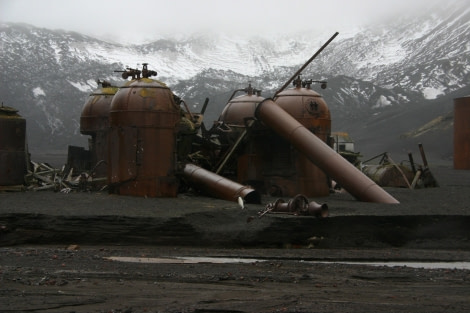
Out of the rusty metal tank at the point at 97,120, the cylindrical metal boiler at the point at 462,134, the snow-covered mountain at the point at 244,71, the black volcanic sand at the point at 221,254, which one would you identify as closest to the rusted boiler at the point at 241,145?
the black volcanic sand at the point at 221,254

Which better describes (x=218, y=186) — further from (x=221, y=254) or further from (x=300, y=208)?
(x=221, y=254)

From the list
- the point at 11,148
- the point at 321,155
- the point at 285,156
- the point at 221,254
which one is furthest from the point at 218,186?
the point at 221,254

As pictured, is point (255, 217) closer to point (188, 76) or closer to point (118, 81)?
point (118, 81)

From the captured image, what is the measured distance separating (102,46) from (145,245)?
279ft

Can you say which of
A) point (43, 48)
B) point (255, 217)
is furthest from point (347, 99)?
point (255, 217)

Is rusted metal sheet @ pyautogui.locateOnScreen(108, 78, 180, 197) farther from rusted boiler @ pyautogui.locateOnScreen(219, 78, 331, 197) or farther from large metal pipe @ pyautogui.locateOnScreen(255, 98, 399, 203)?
rusted boiler @ pyautogui.locateOnScreen(219, 78, 331, 197)

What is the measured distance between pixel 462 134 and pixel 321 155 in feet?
61.4

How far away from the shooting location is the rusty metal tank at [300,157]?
62.2 ft

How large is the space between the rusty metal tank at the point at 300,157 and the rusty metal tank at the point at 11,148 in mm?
6309

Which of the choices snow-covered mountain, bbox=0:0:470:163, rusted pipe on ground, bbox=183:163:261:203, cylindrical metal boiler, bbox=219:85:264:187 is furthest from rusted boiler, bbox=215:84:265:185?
snow-covered mountain, bbox=0:0:470:163

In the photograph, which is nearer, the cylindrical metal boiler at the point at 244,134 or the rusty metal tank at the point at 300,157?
the rusty metal tank at the point at 300,157

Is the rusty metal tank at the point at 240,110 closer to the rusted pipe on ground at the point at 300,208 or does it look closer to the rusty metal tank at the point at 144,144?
the rusty metal tank at the point at 144,144

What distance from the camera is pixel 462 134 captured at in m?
33.9

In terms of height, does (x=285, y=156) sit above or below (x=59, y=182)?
above
